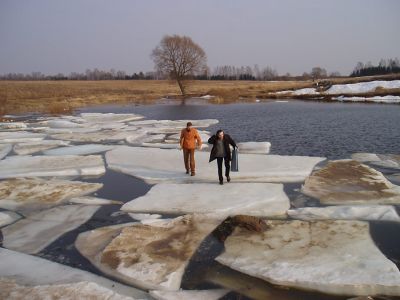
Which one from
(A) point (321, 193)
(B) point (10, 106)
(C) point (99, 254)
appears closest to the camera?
(C) point (99, 254)

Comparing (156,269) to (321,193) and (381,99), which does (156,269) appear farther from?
(381,99)

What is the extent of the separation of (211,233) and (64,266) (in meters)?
2.28

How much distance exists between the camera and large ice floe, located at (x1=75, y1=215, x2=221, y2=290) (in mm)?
4898

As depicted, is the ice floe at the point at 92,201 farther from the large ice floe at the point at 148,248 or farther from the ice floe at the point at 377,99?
the ice floe at the point at 377,99

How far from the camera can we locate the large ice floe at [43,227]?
6062 mm

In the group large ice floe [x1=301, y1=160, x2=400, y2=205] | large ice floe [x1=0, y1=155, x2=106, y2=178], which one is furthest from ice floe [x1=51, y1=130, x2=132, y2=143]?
large ice floe [x1=301, y1=160, x2=400, y2=205]

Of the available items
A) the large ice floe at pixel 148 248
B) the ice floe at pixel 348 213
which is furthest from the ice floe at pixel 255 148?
the large ice floe at pixel 148 248

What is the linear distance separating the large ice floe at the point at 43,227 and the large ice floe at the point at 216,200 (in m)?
0.92

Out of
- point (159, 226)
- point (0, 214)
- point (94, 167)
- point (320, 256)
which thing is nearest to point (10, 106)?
point (94, 167)

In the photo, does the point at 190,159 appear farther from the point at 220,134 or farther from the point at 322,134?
the point at 322,134

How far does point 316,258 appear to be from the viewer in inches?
199

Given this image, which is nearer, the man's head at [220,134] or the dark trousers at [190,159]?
the man's head at [220,134]

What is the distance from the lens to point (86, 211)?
24.4 feet

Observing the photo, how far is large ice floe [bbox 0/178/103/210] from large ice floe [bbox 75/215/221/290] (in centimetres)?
229
